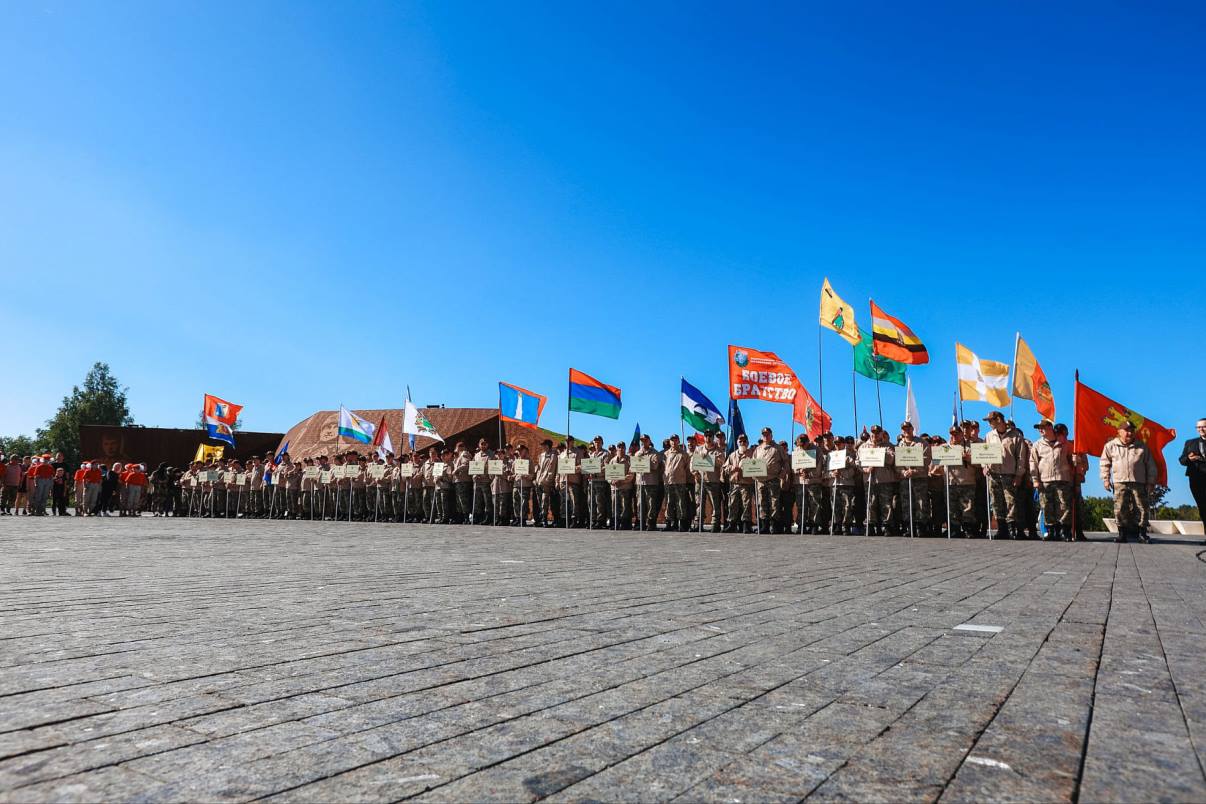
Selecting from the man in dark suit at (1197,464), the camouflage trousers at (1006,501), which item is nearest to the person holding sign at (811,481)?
the camouflage trousers at (1006,501)

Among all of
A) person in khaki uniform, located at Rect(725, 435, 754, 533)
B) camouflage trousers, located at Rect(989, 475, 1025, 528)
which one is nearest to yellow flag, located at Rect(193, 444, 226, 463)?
person in khaki uniform, located at Rect(725, 435, 754, 533)

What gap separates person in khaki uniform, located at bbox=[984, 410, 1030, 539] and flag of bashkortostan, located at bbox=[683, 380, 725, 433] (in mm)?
7774

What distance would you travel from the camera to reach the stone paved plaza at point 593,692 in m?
1.95

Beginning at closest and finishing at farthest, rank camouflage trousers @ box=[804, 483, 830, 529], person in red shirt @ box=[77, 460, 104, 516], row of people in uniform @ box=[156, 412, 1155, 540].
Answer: row of people in uniform @ box=[156, 412, 1155, 540]
camouflage trousers @ box=[804, 483, 830, 529]
person in red shirt @ box=[77, 460, 104, 516]

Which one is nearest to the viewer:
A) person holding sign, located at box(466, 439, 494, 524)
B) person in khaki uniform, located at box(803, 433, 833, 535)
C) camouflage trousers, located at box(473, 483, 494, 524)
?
person in khaki uniform, located at box(803, 433, 833, 535)

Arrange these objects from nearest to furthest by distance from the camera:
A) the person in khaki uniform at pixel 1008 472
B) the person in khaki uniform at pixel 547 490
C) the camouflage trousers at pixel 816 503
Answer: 1. the person in khaki uniform at pixel 1008 472
2. the camouflage trousers at pixel 816 503
3. the person in khaki uniform at pixel 547 490

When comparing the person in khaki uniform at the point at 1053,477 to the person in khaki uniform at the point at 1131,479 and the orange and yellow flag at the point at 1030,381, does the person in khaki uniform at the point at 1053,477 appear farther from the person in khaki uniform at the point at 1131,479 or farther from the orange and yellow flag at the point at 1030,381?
the orange and yellow flag at the point at 1030,381

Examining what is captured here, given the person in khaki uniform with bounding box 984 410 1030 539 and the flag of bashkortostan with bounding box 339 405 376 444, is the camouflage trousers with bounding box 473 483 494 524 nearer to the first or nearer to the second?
the flag of bashkortostan with bounding box 339 405 376 444

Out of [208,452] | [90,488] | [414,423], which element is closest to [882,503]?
[414,423]

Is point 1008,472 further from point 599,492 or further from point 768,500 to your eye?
point 599,492

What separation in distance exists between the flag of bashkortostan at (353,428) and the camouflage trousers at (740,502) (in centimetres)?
1399

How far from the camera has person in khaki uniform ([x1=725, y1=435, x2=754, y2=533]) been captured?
691 inches

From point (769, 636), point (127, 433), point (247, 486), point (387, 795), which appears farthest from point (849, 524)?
point (127, 433)

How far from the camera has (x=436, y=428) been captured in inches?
1340
